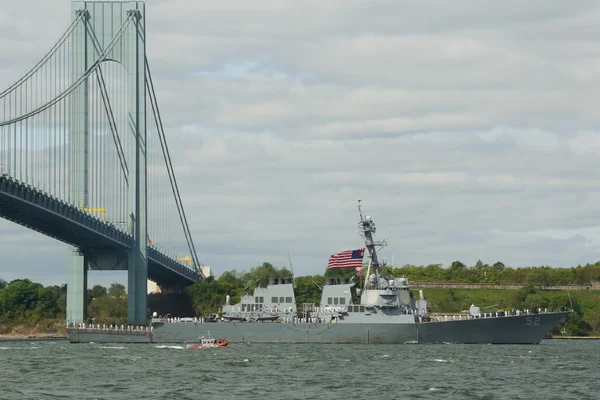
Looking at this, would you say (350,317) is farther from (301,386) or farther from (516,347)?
(301,386)

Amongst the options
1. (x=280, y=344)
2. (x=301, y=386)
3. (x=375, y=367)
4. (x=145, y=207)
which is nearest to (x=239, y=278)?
(x=145, y=207)

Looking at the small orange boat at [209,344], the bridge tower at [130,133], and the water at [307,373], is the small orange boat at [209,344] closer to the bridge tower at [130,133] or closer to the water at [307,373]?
the water at [307,373]

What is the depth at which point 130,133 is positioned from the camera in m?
98.5

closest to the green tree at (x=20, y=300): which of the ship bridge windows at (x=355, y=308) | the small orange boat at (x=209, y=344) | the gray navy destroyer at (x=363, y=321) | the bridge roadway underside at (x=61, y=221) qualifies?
the bridge roadway underside at (x=61, y=221)

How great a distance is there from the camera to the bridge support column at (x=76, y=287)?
315 ft

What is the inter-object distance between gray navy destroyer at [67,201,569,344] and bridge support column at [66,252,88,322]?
11235 millimetres

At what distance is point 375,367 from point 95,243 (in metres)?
40.7

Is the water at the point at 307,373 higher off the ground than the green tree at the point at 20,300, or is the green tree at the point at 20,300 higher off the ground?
the green tree at the point at 20,300

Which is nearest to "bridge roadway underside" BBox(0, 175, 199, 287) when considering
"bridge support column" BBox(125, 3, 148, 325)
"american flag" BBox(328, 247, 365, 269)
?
"bridge support column" BBox(125, 3, 148, 325)

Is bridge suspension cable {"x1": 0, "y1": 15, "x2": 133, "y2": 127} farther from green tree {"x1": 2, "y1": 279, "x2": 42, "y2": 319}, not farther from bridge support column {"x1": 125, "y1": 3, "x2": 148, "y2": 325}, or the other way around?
green tree {"x1": 2, "y1": 279, "x2": 42, "y2": 319}

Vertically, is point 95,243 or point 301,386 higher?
point 95,243

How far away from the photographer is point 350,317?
266ft

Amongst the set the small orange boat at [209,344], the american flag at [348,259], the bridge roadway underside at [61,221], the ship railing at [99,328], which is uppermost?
the bridge roadway underside at [61,221]

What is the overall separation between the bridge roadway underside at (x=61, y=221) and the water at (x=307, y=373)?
32.7 feet
